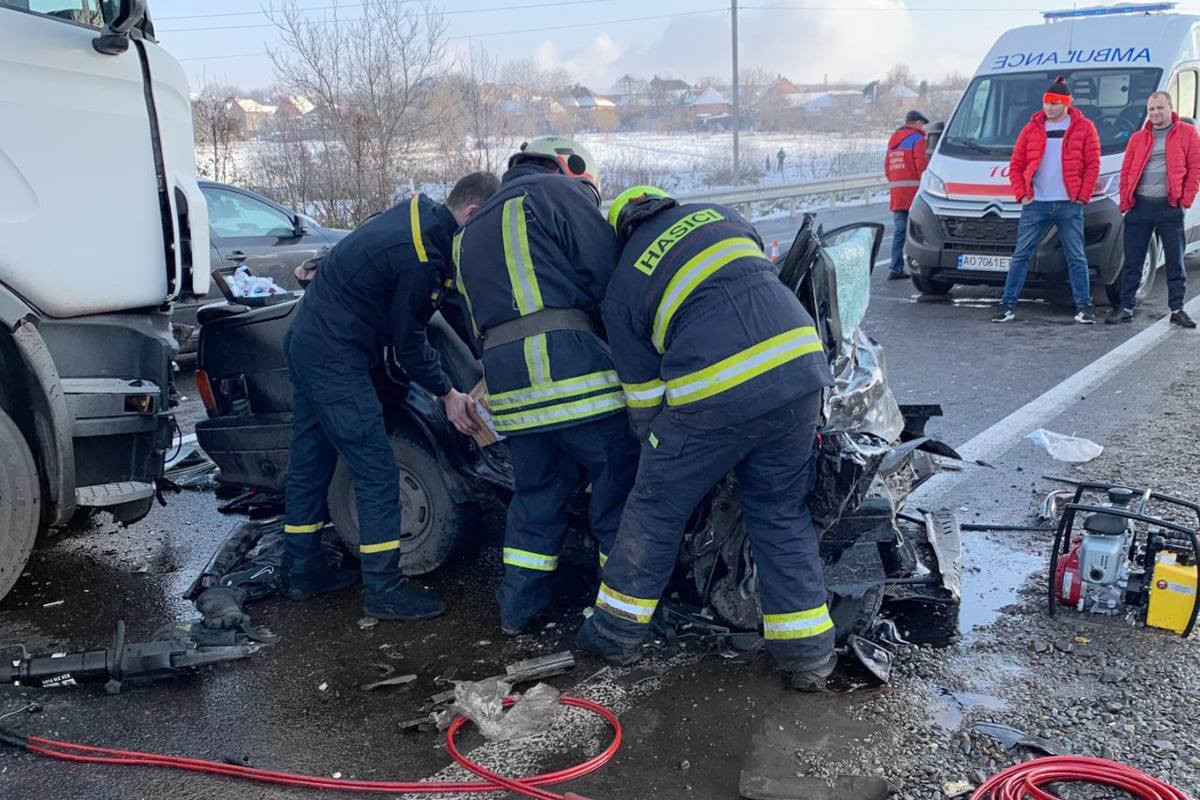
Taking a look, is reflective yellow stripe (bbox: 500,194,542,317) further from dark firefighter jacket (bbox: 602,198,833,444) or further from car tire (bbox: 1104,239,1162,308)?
car tire (bbox: 1104,239,1162,308)

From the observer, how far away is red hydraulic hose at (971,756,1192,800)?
2545 mm

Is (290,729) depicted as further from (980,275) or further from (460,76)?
(460,76)

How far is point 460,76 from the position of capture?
63.2 ft

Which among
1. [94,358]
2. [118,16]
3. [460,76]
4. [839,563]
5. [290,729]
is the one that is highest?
[460,76]

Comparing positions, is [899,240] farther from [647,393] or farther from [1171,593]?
[647,393]

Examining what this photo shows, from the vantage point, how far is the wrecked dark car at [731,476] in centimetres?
329

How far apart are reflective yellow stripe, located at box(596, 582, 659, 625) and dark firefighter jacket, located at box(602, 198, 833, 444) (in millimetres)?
615

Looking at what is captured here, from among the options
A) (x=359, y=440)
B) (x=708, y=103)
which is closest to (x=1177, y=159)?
(x=359, y=440)

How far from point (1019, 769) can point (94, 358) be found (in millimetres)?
3437

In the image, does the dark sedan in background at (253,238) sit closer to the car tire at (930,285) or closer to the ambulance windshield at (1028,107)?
the car tire at (930,285)

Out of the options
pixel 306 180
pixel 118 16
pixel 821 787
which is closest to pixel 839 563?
pixel 821 787

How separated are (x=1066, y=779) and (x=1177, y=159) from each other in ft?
21.6

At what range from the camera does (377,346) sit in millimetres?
3850

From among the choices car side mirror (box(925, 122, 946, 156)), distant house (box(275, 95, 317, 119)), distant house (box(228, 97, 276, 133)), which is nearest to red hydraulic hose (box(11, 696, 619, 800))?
car side mirror (box(925, 122, 946, 156))
